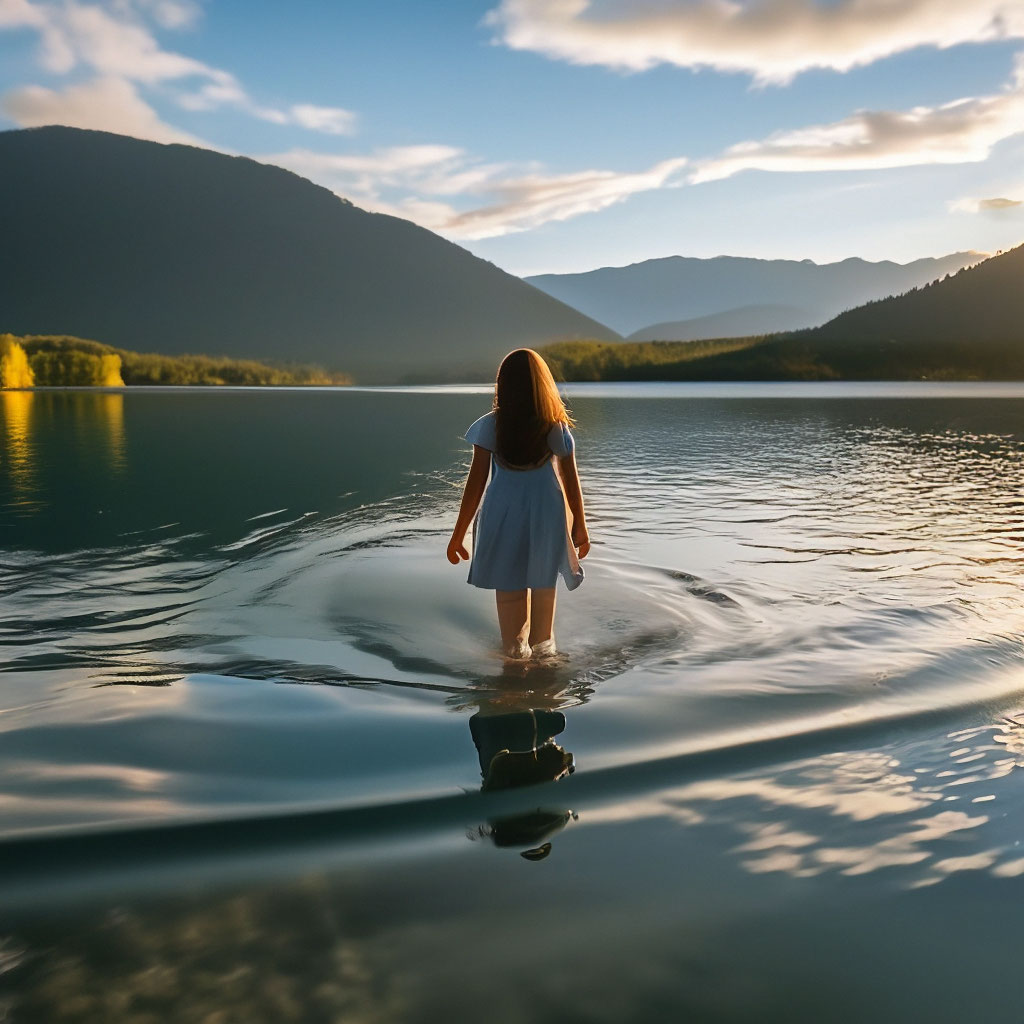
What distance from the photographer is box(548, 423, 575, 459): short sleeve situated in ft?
17.5

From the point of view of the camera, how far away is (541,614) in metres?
5.87

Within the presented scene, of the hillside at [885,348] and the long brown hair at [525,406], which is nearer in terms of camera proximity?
the long brown hair at [525,406]

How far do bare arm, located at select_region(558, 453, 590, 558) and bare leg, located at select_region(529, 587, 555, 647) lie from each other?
1.23 feet

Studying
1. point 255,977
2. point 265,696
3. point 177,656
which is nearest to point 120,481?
point 177,656

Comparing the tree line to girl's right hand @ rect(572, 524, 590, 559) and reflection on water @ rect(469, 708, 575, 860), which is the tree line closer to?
girl's right hand @ rect(572, 524, 590, 559)

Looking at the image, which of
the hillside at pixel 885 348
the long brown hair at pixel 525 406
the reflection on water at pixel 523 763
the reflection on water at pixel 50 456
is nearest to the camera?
the reflection on water at pixel 523 763

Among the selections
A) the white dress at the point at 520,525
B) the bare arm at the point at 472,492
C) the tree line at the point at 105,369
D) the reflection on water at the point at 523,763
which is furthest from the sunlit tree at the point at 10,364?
the reflection on water at the point at 523,763

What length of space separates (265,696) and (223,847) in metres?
1.90

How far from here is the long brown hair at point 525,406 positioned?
204 inches

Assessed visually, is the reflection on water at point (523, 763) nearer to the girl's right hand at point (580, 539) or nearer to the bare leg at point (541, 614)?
the bare leg at point (541, 614)

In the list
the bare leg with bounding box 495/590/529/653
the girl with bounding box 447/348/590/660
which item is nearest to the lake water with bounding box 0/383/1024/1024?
the bare leg with bounding box 495/590/529/653

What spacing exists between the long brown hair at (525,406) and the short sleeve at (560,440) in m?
0.03

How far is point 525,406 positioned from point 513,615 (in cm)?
151

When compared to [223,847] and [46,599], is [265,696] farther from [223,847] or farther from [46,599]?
[46,599]
